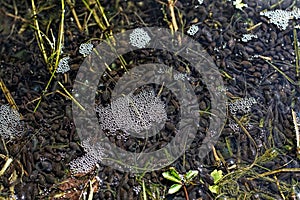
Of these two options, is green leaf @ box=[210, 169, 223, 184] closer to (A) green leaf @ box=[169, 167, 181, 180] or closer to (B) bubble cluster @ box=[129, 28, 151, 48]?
(A) green leaf @ box=[169, 167, 181, 180]

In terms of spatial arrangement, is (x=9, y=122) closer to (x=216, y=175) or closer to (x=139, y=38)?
(x=139, y=38)

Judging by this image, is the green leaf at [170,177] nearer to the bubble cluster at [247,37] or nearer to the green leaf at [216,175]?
the green leaf at [216,175]

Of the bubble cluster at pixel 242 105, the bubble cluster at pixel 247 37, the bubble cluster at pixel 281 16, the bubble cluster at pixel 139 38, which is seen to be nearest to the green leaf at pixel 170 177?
the bubble cluster at pixel 242 105

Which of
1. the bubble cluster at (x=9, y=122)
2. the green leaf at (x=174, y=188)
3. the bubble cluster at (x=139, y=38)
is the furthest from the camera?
the bubble cluster at (x=139, y=38)

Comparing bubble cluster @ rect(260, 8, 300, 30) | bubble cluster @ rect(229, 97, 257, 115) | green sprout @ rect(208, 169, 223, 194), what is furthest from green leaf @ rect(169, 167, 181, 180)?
bubble cluster @ rect(260, 8, 300, 30)

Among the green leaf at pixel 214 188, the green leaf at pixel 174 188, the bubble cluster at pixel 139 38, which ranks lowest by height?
the green leaf at pixel 214 188

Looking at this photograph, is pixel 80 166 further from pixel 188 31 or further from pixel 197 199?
pixel 188 31

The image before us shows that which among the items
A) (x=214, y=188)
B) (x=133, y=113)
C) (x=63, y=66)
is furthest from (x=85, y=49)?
(x=214, y=188)

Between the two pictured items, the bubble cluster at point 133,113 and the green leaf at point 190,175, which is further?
the bubble cluster at point 133,113
